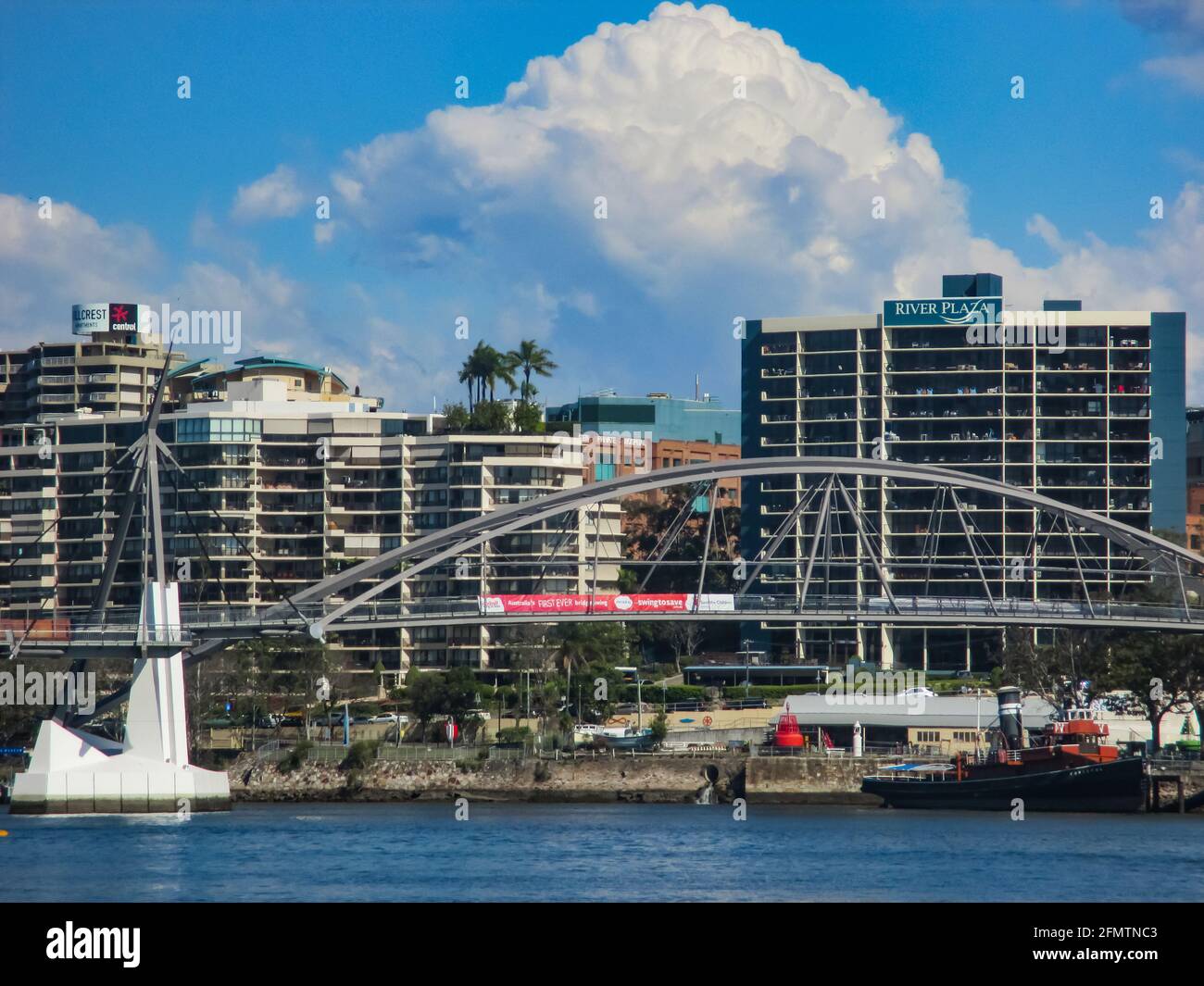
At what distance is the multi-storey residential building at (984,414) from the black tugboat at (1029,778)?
48.7 meters

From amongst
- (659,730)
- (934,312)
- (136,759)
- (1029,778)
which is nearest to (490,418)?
(934,312)

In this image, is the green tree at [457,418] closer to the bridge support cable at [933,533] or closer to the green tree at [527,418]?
the green tree at [527,418]

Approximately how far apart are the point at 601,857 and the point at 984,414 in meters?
90.8

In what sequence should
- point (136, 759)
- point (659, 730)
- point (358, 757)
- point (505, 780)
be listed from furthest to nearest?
point (659, 730) → point (358, 757) → point (505, 780) → point (136, 759)

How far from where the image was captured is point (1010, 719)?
289ft

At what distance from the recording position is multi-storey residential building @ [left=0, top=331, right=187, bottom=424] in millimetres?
162375

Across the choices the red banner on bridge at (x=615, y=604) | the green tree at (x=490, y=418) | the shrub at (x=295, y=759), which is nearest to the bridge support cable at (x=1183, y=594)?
the red banner on bridge at (x=615, y=604)

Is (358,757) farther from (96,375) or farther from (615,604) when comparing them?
(96,375)

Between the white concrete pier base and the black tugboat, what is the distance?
33217 millimetres

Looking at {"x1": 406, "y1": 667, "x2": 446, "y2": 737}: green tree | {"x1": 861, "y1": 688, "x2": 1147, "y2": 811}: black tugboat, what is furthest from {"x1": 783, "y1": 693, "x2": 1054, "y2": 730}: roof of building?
{"x1": 406, "y1": 667, "x2": 446, "y2": 737}: green tree
